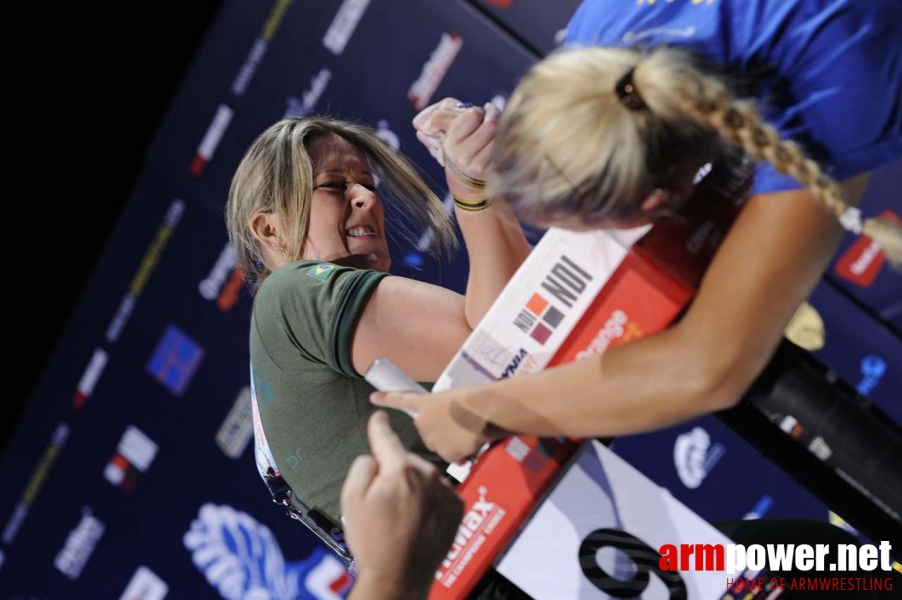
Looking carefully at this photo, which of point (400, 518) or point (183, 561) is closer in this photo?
point (400, 518)

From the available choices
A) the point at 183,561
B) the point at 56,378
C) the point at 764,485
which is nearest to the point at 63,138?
the point at 56,378

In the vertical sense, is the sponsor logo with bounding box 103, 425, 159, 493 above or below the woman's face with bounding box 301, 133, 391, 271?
below

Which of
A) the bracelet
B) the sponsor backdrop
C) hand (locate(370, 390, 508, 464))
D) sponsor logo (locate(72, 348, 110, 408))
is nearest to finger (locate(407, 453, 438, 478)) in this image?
hand (locate(370, 390, 508, 464))

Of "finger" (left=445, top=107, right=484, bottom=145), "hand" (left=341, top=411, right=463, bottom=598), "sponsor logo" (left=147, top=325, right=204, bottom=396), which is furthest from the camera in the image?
"sponsor logo" (left=147, top=325, right=204, bottom=396)

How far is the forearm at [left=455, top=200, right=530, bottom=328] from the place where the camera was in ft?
3.80

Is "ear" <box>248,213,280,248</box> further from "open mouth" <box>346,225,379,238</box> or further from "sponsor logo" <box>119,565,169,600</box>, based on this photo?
"sponsor logo" <box>119,565,169,600</box>

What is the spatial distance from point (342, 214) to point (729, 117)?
732 millimetres

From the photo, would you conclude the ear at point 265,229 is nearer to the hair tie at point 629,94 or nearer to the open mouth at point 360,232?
the open mouth at point 360,232

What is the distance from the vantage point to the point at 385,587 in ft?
2.40

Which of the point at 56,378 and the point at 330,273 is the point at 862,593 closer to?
the point at 330,273

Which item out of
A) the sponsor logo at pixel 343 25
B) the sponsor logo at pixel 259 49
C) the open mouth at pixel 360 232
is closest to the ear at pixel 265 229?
the open mouth at pixel 360 232

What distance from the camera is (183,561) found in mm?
2646

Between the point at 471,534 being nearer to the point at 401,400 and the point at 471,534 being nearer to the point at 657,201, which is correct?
the point at 401,400

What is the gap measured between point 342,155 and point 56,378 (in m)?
2.04
